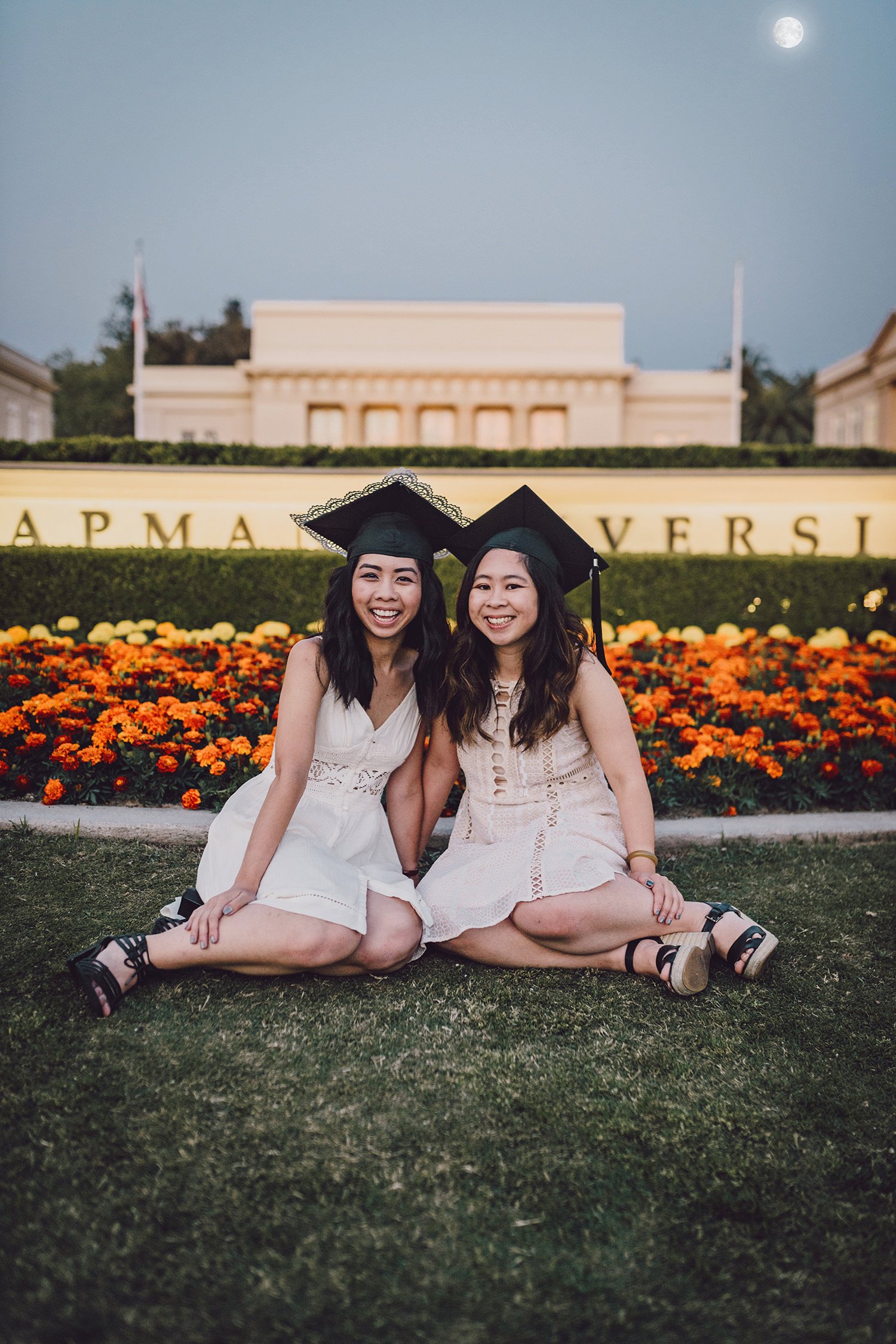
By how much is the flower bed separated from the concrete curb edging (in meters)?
0.10

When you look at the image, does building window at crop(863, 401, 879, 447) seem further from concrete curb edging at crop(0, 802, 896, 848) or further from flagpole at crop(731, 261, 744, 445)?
concrete curb edging at crop(0, 802, 896, 848)

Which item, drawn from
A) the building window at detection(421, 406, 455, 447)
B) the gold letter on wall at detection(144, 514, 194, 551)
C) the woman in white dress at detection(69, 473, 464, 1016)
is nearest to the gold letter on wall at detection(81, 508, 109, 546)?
the gold letter on wall at detection(144, 514, 194, 551)

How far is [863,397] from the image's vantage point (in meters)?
36.1

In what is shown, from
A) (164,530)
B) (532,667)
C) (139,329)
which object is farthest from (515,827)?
(139,329)

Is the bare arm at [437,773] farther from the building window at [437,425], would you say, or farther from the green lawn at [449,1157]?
the building window at [437,425]

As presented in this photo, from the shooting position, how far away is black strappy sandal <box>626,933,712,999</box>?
8.31ft

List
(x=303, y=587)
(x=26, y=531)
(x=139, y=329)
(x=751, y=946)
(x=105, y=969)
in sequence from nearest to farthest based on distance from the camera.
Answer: (x=105, y=969) → (x=751, y=946) → (x=303, y=587) → (x=26, y=531) → (x=139, y=329)

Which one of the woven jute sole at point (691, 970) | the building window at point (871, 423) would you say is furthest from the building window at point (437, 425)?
the woven jute sole at point (691, 970)

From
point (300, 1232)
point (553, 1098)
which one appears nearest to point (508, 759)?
point (553, 1098)

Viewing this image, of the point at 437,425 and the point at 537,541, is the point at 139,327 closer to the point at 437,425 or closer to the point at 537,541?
the point at 437,425

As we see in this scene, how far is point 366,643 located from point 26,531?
24.3 ft

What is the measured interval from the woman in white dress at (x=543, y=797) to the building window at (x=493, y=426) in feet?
86.3

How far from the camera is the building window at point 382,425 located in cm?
2866

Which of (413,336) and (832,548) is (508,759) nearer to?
(832,548)
